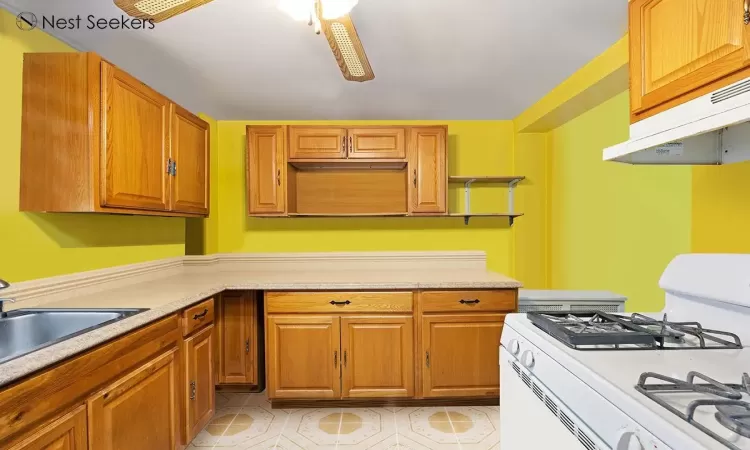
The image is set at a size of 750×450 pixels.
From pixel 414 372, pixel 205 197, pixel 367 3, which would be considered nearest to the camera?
pixel 367 3

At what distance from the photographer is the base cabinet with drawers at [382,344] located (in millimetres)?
2396

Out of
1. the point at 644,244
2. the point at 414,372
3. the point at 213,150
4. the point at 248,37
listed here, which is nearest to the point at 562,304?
the point at 644,244

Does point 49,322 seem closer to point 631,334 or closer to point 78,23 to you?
point 78,23

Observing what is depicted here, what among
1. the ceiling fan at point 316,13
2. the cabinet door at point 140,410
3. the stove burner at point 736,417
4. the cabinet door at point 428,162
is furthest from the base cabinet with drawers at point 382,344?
the stove burner at point 736,417

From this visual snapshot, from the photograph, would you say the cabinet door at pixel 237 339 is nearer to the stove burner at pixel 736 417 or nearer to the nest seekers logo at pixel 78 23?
the nest seekers logo at pixel 78 23

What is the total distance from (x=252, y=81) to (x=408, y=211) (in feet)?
4.65

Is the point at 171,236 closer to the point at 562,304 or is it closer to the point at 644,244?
the point at 562,304

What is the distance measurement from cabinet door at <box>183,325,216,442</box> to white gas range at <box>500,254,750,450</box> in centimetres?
154

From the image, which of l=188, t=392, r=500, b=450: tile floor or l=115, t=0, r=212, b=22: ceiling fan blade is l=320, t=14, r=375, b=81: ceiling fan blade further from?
l=188, t=392, r=500, b=450: tile floor

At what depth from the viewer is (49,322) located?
159cm

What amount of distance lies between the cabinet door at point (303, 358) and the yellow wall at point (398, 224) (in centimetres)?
91

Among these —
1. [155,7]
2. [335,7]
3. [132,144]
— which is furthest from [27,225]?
[335,7]

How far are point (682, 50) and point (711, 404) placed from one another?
973 millimetres

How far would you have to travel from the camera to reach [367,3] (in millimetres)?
1639
